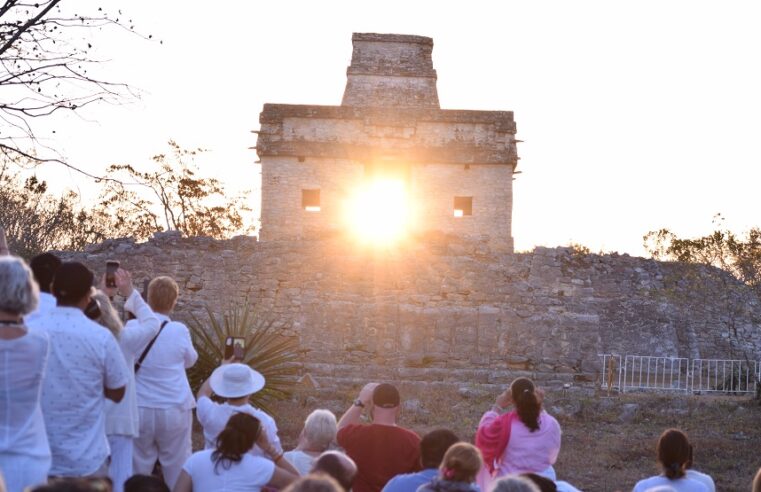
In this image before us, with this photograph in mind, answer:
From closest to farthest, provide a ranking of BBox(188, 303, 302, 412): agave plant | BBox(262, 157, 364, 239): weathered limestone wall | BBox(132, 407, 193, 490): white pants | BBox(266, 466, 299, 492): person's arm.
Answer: BBox(266, 466, 299, 492): person's arm < BBox(132, 407, 193, 490): white pants < BBox(188, 303, 302, 412): agave plant < BBox(262, 157, 364, 239): weathered limestone wall

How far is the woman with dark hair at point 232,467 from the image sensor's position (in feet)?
18.3

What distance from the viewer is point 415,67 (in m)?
35.9

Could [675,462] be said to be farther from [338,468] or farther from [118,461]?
[118,461]

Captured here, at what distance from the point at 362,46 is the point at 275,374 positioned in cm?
2347

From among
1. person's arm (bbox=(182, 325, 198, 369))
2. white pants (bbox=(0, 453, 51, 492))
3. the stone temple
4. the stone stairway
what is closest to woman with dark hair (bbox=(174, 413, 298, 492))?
white pants (bbox=(0, 453, 51, 492))

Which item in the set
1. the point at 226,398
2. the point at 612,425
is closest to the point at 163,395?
the point at 226,398

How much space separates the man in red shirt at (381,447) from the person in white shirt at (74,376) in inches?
66.6

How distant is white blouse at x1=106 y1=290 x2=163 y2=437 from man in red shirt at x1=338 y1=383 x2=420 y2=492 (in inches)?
53.2

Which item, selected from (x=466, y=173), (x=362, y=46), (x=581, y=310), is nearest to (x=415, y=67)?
(x=362, y=46)

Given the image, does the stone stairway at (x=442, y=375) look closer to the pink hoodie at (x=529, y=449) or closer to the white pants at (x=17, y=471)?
the pink hoodie at (x=529, y=449)

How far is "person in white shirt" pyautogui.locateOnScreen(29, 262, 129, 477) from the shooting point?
17.9 feet

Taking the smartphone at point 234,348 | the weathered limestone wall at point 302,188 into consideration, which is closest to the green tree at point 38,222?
the weathered limestone wall at point 302,188

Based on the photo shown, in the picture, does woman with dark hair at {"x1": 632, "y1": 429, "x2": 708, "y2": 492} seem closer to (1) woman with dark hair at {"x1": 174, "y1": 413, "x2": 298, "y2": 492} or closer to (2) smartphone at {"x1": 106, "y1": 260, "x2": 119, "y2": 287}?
(1) woman with dark hair at {"x1": 174, "y1": 413, "x2": 298, "y2": 492}

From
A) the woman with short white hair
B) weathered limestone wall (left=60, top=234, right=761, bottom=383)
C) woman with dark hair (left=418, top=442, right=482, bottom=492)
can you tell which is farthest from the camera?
weathered limestone wall (left=60, top=234, right=761, bottom=383)
